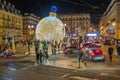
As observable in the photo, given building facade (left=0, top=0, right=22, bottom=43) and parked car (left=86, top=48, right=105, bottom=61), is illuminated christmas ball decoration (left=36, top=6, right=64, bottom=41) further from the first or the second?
building facade (left=0, top=0, right=22, bottom=43)

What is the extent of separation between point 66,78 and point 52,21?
22.1 meters

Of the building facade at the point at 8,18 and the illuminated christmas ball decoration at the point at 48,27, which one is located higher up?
the building facade at the point at 8,18

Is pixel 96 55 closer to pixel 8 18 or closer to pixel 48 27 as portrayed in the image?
pixel 48 27

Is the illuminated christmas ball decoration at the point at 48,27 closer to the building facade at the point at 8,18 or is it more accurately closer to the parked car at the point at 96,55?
the parked car at the point at 96,55

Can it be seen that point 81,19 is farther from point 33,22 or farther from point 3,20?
point 3,20

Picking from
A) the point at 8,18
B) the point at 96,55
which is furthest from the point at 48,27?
the point at 8,18

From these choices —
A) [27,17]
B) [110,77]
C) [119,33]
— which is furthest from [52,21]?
[27,17]

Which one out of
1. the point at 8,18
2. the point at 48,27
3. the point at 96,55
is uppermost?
the point at 8,18

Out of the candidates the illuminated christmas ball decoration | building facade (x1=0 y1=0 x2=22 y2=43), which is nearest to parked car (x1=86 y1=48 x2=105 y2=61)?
the illuminated christmas ball decoration

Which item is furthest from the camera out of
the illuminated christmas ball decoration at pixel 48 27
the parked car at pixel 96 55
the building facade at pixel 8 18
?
the building facade at pixel 8 18

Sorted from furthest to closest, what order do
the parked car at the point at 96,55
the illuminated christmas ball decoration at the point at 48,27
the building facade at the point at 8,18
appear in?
1. the building facade at the point at 8,18
2. the illuminated christmas ball decoration at the point at 48,27
3. the parked car at the point at 96,55

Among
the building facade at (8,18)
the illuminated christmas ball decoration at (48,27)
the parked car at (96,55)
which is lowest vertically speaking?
the parked car at (96,55)

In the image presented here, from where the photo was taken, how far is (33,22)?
135 meters

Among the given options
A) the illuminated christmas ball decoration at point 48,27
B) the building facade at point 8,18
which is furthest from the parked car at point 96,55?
the building facade at point 8,18
